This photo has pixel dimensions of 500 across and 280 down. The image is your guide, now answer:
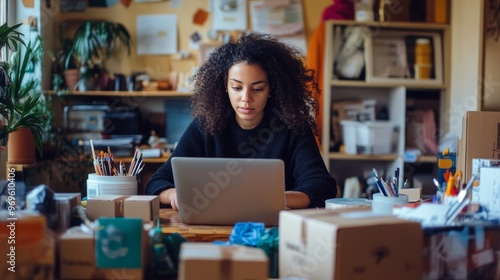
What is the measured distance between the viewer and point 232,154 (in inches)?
89.2

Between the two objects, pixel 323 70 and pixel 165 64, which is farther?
pixel 165 64

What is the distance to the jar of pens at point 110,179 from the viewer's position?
1654 millimetres

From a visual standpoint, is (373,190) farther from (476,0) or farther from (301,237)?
(301,237)

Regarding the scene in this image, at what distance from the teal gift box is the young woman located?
108 centimetres

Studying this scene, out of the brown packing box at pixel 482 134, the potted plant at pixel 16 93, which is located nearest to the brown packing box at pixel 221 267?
the brown packing box at pixel 482 134

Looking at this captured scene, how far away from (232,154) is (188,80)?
163 centimetres

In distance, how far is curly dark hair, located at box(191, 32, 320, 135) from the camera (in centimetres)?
223

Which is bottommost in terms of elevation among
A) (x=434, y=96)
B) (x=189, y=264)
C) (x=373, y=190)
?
(x=373, y=190)

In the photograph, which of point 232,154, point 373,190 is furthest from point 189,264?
point 373,190

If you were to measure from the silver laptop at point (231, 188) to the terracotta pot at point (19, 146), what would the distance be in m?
1.79

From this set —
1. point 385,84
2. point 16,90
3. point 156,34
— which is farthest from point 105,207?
point 156,34

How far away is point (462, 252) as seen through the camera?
1.14 metres

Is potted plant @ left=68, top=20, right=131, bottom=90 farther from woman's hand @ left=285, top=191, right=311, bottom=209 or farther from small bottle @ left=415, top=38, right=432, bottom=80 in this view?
woman's hand @ left=285, top=191, right=311, bottom=209

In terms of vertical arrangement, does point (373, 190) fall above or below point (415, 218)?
below
